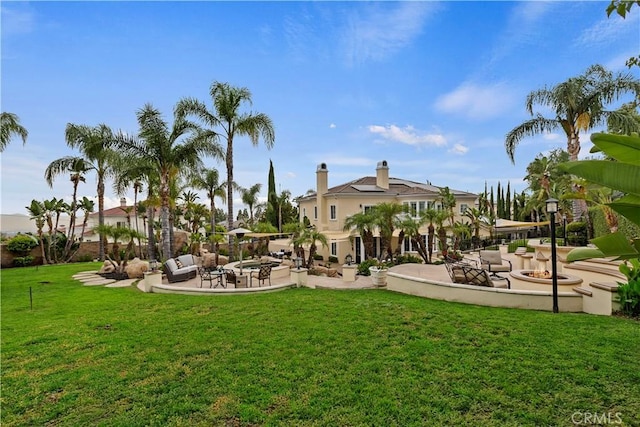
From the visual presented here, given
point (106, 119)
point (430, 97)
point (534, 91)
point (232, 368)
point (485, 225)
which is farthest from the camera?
point (485, 225)

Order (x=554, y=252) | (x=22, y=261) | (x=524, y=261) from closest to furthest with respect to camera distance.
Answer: (x=554, y=252), (x=524, y=261), (x=22, y=261)

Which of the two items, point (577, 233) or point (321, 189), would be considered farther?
point (321, 189)

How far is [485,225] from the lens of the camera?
34.7 m

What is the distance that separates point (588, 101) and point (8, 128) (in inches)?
1290

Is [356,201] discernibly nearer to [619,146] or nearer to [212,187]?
[212,187]

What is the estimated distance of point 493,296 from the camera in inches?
411

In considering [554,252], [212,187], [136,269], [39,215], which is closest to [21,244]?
[39,215]

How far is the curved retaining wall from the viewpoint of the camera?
9.56 metres

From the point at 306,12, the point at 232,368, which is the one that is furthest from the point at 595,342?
the point at 306,12

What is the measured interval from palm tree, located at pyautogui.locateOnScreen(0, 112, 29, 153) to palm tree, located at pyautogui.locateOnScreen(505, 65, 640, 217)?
30615mm

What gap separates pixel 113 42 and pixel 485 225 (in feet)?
116

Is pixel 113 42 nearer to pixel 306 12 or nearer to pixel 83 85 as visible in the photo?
pixel 83 85

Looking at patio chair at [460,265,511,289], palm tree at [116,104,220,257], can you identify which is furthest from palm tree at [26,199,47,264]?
patio chair at [460,265,511,289]

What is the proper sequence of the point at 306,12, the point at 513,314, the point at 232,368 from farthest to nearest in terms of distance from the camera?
the point at 306,12, the point at 513,314, the point at 232,368
